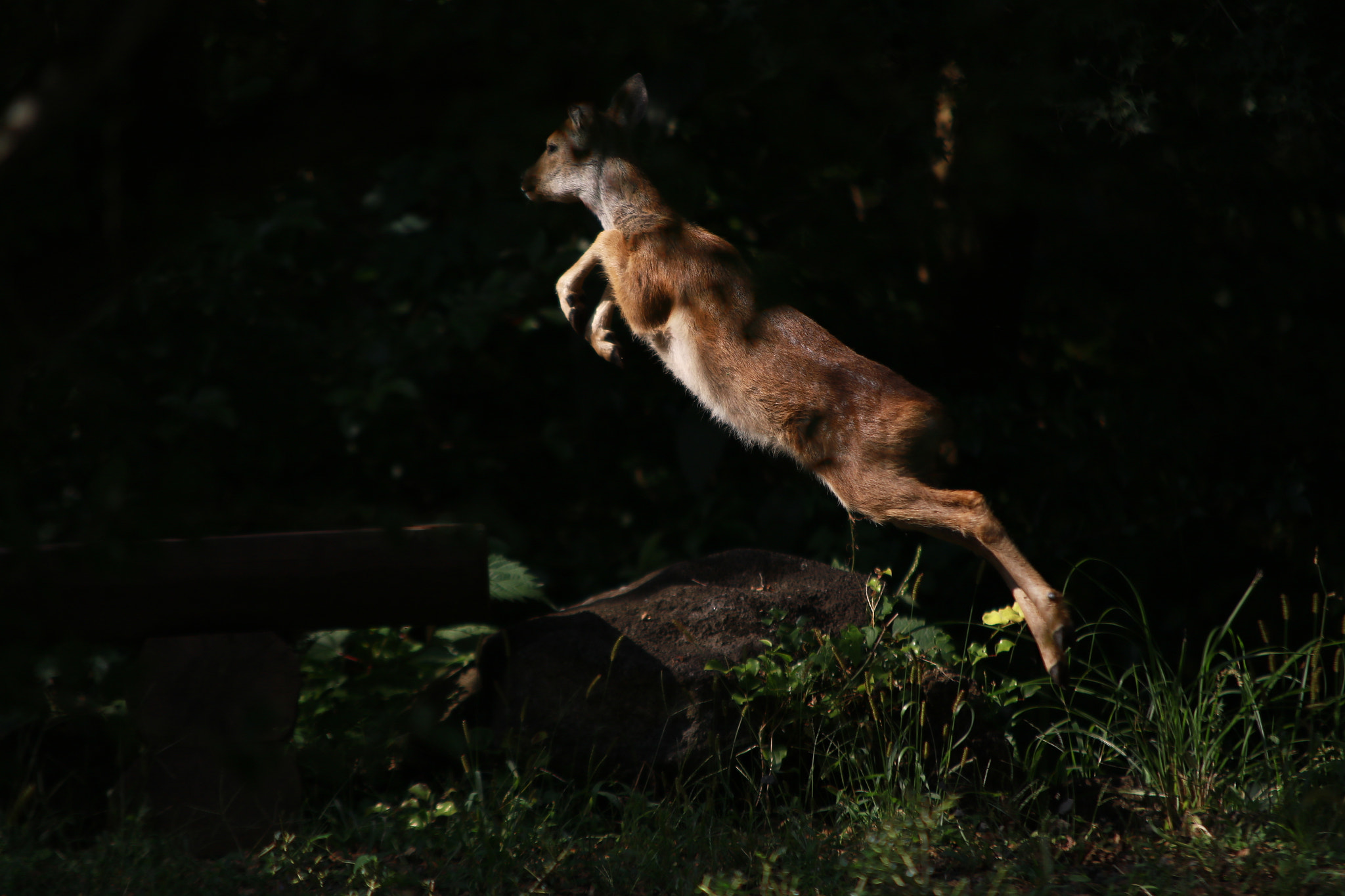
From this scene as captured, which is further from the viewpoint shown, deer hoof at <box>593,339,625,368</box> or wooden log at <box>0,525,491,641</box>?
wooden log at <box>0,525,491,641</box>

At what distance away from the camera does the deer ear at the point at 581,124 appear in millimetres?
1881

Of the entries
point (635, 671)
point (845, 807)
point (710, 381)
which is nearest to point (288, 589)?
point (635, 671)

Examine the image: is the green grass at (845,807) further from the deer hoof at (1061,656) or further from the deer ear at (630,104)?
the deer ear at (630,104)

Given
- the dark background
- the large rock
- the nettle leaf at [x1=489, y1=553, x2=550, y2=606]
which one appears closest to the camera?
the dark background

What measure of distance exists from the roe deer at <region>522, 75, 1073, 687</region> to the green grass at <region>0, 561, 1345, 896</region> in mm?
695

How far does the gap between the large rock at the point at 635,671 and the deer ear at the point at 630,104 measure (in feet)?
6.65

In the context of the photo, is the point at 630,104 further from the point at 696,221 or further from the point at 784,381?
the point at 784,381

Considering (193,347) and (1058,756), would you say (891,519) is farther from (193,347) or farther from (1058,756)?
(193,347)

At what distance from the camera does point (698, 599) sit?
13.9ft

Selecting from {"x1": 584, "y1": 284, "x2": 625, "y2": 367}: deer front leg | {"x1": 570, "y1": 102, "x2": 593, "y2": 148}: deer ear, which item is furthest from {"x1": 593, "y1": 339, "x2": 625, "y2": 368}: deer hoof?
{"x1": 570, "y1": 102, "x2": 593, "y2": 148}: deer ear

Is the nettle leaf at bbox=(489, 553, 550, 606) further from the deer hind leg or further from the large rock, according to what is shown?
the deer hind leg

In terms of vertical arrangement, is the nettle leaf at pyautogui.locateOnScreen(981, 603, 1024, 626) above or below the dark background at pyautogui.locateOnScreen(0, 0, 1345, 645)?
below

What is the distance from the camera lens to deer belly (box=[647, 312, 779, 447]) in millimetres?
3354

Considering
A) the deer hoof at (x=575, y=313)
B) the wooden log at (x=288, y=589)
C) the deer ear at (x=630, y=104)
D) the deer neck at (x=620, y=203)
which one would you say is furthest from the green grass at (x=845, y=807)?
the deer ear at (x=630, y=104)
